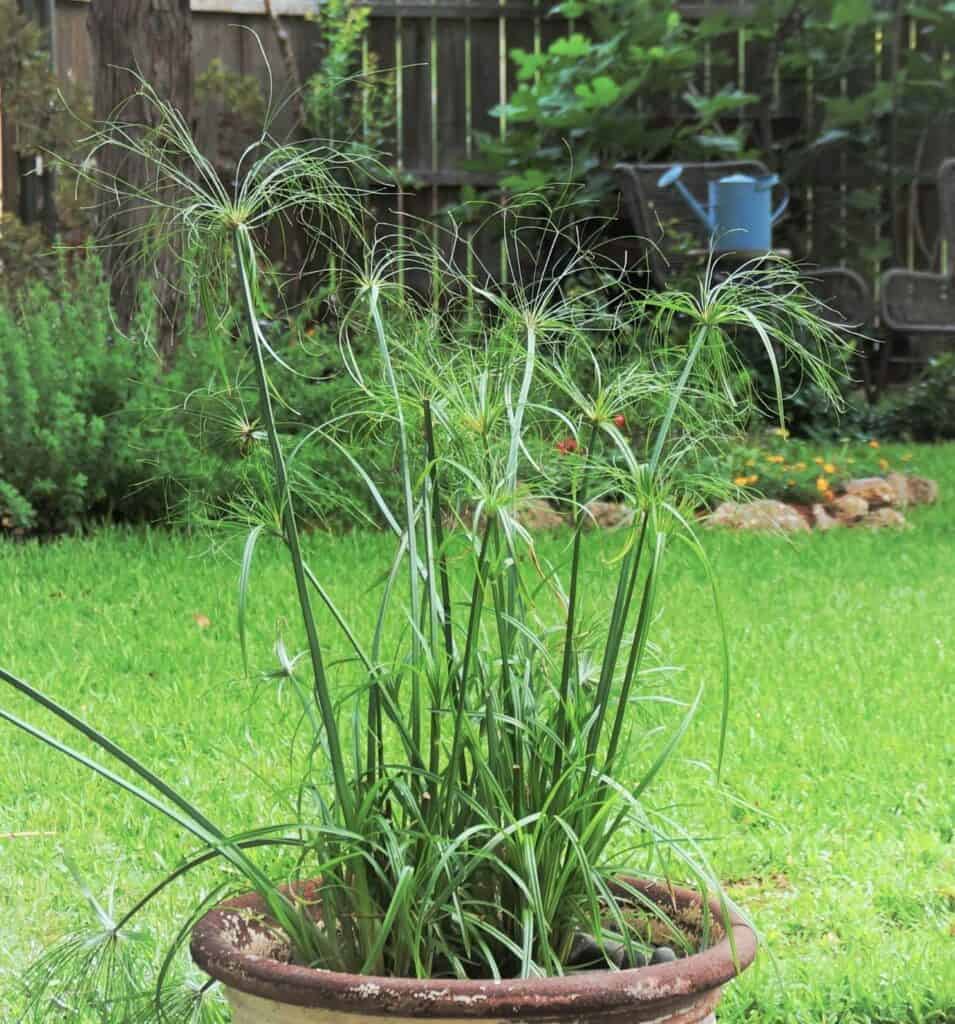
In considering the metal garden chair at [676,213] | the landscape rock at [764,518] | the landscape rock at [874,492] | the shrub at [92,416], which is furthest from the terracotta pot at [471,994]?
the metal garden chair at [676,213]

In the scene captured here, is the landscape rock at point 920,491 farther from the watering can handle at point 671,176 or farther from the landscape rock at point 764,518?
the watering can handle at point 671,176

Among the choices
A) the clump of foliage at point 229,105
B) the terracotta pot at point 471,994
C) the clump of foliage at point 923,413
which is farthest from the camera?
the clump of foliage at point 229,105

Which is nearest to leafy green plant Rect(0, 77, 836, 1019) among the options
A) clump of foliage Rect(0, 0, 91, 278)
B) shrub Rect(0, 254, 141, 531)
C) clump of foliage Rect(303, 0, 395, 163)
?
shrub Rect(0, 254, 141, 531)

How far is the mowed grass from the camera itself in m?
2.12

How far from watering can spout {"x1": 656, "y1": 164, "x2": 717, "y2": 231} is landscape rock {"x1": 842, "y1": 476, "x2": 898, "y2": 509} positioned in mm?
2374

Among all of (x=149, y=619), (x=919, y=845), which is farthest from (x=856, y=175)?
(x=919, y=845)

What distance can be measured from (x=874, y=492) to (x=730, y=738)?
125 inches

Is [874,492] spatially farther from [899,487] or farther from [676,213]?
[676,213]

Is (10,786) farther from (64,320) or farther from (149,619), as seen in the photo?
(64,320)

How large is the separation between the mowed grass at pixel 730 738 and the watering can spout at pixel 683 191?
3427 mm

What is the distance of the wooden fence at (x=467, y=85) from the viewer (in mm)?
9477

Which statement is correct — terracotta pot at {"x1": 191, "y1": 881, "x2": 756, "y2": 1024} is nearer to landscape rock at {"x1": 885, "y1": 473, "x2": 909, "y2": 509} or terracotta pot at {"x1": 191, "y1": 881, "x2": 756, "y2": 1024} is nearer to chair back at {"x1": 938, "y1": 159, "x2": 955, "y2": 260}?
landscape rock at {"x1": 885, "y1": 473, "x2": 909, "y2": 509}

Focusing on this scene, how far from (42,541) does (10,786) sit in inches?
92.8

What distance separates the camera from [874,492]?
19.6 ft
